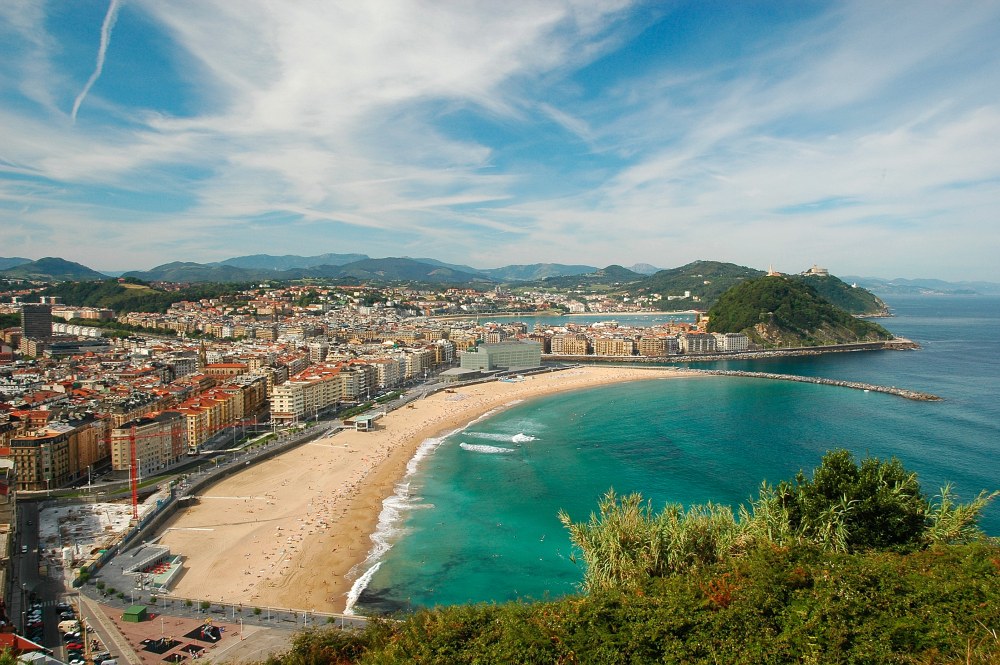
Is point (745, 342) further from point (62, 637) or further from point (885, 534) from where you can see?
point (62, 637)

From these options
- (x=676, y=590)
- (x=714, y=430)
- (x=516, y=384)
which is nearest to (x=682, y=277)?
(x=516, y=384)

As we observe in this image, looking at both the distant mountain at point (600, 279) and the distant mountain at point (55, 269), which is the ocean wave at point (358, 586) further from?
the distant mountain at point (55, 269)

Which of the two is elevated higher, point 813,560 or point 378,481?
point 813,560

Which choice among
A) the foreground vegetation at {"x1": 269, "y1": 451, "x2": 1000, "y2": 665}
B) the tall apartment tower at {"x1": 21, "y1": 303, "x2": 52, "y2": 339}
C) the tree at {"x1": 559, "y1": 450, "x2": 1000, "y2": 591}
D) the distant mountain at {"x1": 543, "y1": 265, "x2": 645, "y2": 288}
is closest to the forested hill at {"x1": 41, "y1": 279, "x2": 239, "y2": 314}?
the tall apartment tower at {"x1": 21, "y1": 303, "x2": 52, "y2": 339}

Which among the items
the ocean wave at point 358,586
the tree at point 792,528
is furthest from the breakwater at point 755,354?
the tree at point 792,528

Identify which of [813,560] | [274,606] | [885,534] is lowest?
[274,606]

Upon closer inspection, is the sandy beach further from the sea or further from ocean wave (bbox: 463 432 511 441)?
ocean wave (bbox: 463 432 511 441)

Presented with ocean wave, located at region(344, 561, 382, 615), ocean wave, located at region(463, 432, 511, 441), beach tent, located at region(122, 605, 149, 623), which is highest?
beach tent, located at region(122, 605, 149, 623)

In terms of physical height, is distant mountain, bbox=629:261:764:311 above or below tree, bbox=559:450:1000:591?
above
